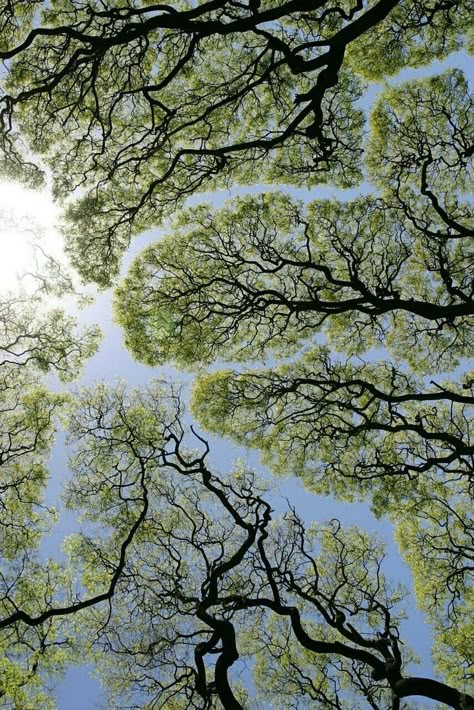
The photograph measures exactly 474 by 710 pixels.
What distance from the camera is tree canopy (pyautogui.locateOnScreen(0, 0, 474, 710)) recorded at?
1207cm

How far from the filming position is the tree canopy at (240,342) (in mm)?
12070

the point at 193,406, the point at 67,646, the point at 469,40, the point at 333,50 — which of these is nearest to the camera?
the point at 333,50

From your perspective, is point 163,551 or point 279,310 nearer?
point 163,551

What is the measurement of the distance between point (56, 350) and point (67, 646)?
754cm

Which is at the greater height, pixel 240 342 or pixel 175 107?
pixel 175 107

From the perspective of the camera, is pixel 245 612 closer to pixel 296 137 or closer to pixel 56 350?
pixel 56 350

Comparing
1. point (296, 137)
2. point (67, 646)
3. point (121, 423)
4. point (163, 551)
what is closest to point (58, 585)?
point (67, 646)

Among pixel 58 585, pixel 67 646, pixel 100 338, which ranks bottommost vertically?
pixel 67 646

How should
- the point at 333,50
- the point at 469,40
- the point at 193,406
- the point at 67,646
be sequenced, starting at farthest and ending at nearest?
the point at 193,406
the point at 67,646
the point at 469,40
the point at 333,50

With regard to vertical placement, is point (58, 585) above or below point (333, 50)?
below

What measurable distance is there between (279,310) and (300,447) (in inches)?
151

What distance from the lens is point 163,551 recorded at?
13531mm

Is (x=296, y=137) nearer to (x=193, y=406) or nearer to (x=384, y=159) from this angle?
(x=384, y=159)

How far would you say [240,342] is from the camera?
14758 millimetres
